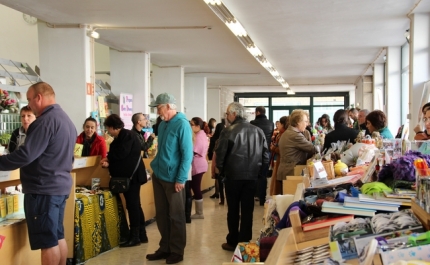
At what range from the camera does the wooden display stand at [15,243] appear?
12.8 feet

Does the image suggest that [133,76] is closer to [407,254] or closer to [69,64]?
[69,64]

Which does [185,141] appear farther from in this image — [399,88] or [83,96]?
[399,88]

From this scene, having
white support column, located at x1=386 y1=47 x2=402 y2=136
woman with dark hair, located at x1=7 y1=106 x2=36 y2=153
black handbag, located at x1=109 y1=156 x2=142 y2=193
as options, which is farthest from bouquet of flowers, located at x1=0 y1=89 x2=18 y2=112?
white support column, located at x1=386 y1=47 x2=402 y2=136

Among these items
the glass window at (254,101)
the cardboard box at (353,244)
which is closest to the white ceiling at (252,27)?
the cardboard box at (353,244)

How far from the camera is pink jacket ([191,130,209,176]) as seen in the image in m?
7.24

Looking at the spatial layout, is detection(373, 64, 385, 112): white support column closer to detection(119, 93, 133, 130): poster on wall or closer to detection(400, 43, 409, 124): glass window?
detection(400, 43, 409, 124): glass window

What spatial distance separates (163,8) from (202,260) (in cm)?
385

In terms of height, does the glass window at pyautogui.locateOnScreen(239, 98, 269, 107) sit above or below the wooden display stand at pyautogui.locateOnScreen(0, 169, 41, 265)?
above

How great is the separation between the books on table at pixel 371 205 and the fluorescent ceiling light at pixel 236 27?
581cm

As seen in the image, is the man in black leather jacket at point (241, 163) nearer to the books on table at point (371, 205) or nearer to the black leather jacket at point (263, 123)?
the books on table at point (371, 205)

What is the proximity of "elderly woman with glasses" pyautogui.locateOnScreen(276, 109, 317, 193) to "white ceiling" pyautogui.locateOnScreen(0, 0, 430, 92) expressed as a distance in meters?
1.97

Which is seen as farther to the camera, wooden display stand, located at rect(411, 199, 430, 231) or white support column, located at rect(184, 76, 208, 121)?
white support column, located at rect(184, 76, 208, 121)

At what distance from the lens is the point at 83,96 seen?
28.6 feet

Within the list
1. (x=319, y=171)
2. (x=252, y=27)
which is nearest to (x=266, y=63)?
(x=252, y=27)
